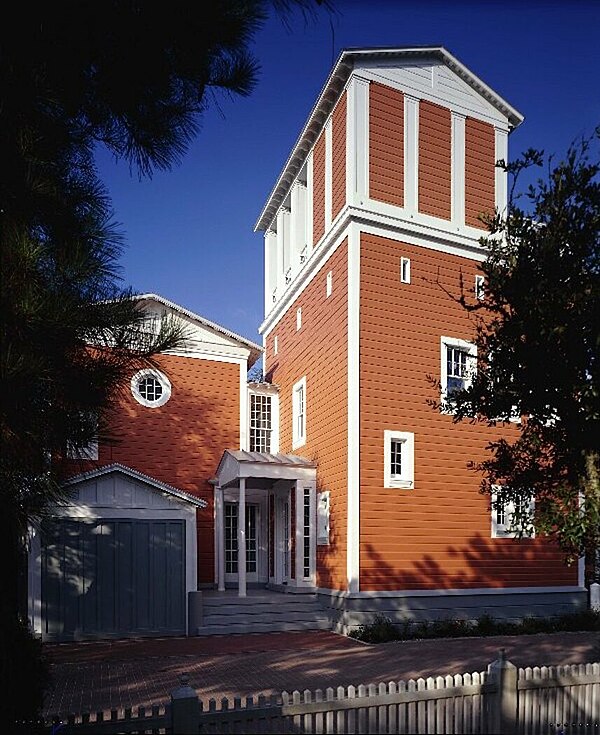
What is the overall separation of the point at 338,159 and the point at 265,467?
7349mm

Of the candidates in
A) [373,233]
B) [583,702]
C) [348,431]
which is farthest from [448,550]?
[583,702]

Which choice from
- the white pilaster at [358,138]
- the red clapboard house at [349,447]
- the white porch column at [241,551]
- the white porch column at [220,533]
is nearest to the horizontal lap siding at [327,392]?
the red clapboard house at [349,447]

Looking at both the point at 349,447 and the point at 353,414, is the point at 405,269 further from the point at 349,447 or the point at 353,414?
the point at 349,447

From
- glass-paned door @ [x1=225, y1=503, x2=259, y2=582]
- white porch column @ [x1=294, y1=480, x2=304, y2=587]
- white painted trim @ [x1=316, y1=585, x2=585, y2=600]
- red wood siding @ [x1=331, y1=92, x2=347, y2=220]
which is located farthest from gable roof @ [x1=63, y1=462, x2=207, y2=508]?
red wood siding @ [x1=331, y1=92, x2=347, y2=220]

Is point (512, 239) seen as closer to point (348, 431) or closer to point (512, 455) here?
point (512, 455)

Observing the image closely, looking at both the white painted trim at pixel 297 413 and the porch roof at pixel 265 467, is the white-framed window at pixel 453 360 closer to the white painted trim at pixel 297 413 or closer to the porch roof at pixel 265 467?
the porch roof at pixel 265 467

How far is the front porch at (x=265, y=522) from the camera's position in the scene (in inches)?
695

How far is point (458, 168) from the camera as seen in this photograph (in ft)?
59.9

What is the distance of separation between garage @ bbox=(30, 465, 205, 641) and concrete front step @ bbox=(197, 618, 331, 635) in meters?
0.58

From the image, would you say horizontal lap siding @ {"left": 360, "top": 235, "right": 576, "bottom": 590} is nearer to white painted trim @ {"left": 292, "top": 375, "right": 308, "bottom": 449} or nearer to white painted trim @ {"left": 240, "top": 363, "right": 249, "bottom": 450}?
white painted trim @ {"left": 292, "top": 375, "right": 308, "bottom": 449}

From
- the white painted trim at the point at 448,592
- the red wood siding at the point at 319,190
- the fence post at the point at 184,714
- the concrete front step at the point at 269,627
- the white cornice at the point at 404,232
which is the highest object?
the red wood siding at the point at 319,190

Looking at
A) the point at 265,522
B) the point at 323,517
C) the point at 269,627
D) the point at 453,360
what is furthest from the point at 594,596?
the point at 265,522

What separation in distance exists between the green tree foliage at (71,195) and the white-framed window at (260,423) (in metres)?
15.1

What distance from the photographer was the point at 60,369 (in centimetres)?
550
